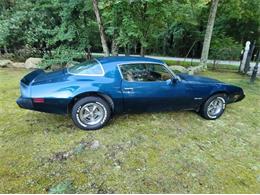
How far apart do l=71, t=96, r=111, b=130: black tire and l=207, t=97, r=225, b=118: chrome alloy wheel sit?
2.06 meters

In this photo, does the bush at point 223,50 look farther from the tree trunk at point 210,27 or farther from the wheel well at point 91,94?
the wheel well at point 91,94

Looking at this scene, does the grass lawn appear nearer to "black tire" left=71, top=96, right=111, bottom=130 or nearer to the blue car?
"black tire" left=71, top=96, right=111, bottom=130

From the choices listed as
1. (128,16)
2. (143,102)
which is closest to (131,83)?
(143,102)

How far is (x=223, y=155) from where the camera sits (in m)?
3.26

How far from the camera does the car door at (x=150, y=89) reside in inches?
148

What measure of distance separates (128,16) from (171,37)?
13731 mm

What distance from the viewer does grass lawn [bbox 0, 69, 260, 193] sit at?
2.56 metres

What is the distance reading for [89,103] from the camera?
3.58 m

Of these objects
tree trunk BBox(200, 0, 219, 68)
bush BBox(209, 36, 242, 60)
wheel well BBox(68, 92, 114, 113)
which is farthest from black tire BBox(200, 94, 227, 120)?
bush BBox(209, 36, 242, 60)

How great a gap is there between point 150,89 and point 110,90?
27.6 inches

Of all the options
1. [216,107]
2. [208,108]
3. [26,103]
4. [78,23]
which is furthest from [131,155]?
[78,23]

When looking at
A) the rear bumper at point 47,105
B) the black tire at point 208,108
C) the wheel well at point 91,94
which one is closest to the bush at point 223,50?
the black tire at point 208,108

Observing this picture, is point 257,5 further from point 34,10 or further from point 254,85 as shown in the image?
point 34,10

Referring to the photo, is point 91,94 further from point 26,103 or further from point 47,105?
point 26,103
